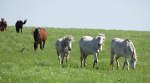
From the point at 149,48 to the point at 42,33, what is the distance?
1185cm

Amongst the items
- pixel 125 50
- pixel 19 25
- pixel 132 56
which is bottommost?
pixel 132 56

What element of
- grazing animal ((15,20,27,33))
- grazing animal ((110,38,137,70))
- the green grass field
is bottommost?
the green grass field

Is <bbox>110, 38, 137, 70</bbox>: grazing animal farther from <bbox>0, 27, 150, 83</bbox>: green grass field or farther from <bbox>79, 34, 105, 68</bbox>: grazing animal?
<bbox>79, 34, 105, 68</bbox>: grazing animal

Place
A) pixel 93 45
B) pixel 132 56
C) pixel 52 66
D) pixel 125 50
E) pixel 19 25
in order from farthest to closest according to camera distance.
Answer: pixel 19 25 < pixel 125 50 < pixel 93 45 < pixel 132 56 < pixel 52 66

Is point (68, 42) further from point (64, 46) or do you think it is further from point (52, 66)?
point (52, 66)

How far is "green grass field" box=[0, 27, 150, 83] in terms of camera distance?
13.9m

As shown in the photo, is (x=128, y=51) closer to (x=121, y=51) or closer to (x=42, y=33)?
(x=121, y=51)

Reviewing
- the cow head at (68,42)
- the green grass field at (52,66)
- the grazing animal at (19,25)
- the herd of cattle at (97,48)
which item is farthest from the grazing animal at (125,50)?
the grazing animal at (19,25)

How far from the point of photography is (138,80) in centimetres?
1463

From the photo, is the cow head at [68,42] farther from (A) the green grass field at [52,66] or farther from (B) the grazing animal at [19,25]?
(B) the grazing animal at [19,25]

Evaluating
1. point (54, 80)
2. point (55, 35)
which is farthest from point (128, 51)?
point (55, 35)

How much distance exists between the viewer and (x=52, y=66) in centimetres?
1928

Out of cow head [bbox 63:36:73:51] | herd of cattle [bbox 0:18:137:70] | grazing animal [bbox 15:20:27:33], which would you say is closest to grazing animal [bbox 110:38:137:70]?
herd of cattle [bbox 0:18:137:70]

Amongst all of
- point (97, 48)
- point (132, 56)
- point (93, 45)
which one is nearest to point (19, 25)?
point (93, 45)
